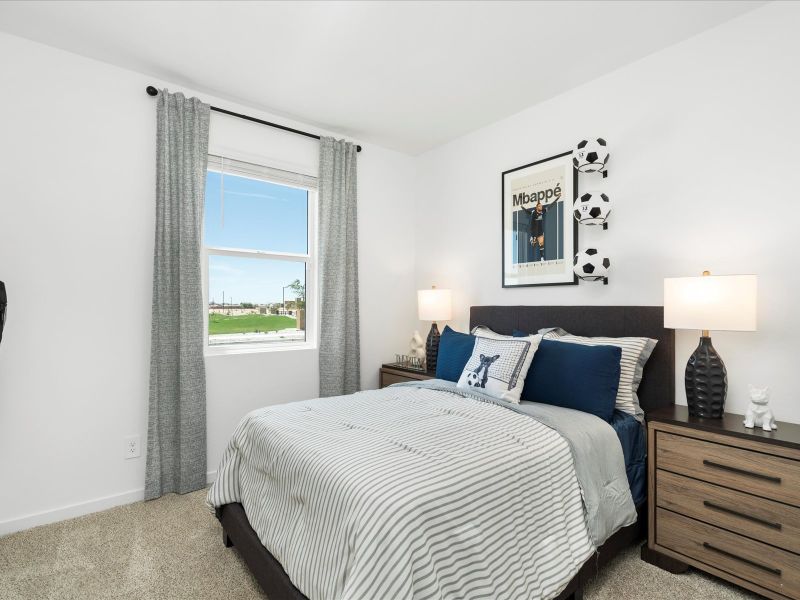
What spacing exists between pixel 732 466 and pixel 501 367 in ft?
3.43

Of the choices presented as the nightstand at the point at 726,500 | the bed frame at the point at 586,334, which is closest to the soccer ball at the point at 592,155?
the bed frame at the point at 586,334

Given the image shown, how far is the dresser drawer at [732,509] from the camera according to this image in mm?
1634

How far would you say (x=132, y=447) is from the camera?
2.65 m

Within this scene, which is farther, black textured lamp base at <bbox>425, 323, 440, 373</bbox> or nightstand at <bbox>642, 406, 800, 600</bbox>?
black textured lamp base at <bbox>425, 323, 440, 373</bbox>

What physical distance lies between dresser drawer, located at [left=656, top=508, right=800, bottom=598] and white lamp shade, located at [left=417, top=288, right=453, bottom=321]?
1.95 metres

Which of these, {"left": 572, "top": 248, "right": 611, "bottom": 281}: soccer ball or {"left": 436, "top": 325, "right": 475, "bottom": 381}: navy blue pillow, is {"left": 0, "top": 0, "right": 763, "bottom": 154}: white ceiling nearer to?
{"left": 572, "top": 248, "right": 611, "bottom": 281}: soccer ball

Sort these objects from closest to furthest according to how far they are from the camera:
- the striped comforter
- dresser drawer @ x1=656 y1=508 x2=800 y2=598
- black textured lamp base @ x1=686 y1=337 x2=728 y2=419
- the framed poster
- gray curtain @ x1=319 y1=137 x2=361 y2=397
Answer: the striped comforter, dresser drawer @ x1=656 y1=508 x2=800 y2=598, black textured lamp base @ x1=686 y1=337 x2=728 y2=419, the framed poster, gray curtain @ x1=319 y1=137 x2=361 y2=397

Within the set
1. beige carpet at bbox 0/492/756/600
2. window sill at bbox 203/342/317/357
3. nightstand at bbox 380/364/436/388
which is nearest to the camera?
beige carpet at bbox 0/492/756/600

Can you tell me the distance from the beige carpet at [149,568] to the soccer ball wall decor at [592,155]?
6.98ft

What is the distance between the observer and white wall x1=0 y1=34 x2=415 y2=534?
2326 mm

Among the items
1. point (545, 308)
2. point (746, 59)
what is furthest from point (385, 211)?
point (746, 59)

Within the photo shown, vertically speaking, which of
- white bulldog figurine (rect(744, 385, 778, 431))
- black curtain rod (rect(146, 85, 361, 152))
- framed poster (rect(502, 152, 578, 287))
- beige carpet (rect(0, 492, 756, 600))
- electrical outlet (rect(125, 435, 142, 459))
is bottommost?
beige carpet (rect(0, 492, 756, 600))

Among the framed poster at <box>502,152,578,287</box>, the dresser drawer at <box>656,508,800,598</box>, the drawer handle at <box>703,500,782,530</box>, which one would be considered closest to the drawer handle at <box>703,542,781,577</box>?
the dresser drawer at <box>656,508,800,598</box>

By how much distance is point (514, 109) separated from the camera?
320 cm
